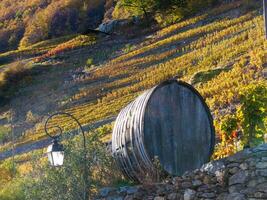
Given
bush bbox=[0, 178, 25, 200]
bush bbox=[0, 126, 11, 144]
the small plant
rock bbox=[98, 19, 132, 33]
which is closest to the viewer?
bush bbox=[0, 178, 25, 200]

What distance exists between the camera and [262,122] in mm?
11992

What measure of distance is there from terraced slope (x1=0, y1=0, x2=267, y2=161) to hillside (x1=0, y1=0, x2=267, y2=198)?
73 mm

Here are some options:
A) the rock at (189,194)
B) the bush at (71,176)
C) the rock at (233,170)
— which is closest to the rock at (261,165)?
the rock at (233,170)

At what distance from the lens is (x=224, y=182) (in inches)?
318

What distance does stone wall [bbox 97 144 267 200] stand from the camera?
302 inches

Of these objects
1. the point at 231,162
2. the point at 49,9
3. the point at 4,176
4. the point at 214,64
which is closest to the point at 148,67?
the point at 214,64

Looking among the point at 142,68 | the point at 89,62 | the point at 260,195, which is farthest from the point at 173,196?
the point at 89,62

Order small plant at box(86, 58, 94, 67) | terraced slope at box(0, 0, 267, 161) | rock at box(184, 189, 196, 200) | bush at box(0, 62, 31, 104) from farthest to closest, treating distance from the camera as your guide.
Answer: bush at box(0, 62, 31, 104)
small plant at box(86, 58, 94, 67)
terraced slope at box(0, 0, 267, 161)
rock at box(184, 189, 196, 200)

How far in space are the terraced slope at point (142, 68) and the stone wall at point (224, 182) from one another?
866cm

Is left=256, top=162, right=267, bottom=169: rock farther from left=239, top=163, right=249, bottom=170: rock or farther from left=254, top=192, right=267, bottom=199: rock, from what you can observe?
left=254, top=192, right=267, bottom=199: rock

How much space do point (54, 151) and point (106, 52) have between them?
4256 cm

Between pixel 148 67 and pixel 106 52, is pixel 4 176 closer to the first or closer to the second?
pixel 148 67

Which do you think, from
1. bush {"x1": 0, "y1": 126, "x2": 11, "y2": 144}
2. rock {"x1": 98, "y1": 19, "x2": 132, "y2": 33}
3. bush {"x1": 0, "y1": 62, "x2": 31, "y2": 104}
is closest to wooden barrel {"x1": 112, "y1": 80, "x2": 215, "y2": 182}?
bush {"x1": 0, "y1": 126, "x2": 11, "y2": 144}

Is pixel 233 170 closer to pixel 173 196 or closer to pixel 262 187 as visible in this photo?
pixel 262 187
